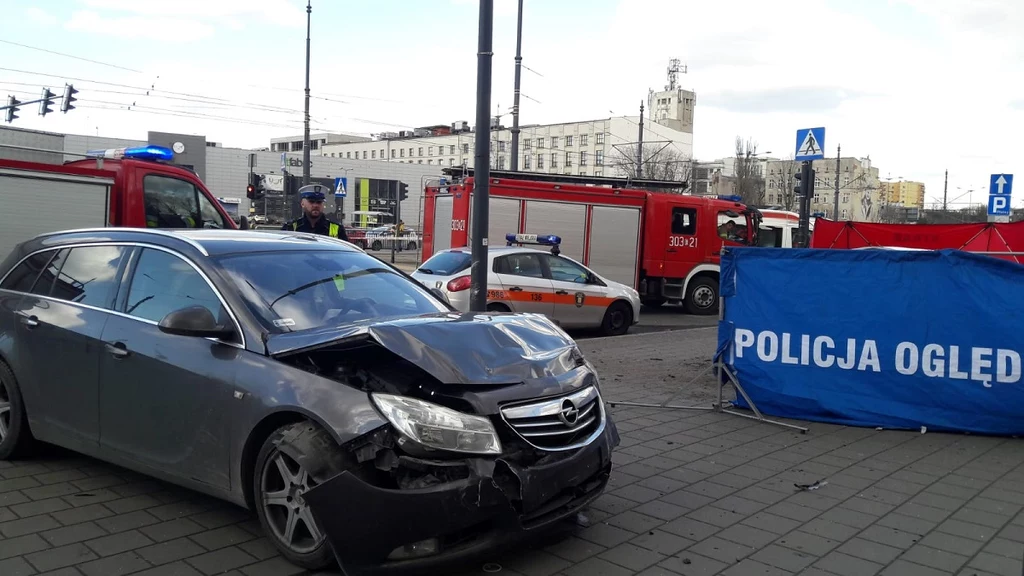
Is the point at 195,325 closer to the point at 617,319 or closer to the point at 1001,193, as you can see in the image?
the point at 617,319

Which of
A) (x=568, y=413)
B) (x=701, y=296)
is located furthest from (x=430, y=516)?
→ (x=701, y=296)

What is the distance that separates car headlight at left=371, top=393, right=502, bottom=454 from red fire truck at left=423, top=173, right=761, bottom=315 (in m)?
14.4

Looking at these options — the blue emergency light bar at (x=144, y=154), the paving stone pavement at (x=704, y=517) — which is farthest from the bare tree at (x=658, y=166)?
the paving stone pavement at (x=704, y=517)

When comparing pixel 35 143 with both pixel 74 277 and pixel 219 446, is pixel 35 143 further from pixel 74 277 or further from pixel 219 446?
pixel 219 446

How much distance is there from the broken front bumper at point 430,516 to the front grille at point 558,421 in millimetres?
177

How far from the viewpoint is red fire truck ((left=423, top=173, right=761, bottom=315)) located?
729 inches

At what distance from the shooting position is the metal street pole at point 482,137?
8.56 meters

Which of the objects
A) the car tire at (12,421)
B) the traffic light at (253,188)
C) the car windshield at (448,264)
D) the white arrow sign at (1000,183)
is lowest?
the car tire at (12,421)

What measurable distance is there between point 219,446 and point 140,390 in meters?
0.74

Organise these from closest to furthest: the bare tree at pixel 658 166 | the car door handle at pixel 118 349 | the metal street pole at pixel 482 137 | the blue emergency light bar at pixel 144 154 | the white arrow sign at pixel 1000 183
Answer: the car door handle at pixel 118 349 → the metal street pole at pixel 482 137 → the blue emergency light bar at pixel 144 154 → the white arrow sign at pixel 1000 183 → the bare tree at pixel 658 166

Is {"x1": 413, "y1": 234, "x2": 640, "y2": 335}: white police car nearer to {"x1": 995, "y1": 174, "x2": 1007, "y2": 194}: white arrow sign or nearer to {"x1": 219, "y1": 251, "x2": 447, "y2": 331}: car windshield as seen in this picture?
{"x1": 219, "y1": 251, "x2": 447, "y2": 331}: car windshield

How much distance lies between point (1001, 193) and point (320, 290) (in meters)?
18.6

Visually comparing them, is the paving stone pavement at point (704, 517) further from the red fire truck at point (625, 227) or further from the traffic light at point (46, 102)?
the traffic light at point (46, 102)

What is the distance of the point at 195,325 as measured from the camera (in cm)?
424
